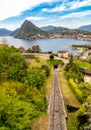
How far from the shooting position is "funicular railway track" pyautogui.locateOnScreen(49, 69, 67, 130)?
33.0 meters

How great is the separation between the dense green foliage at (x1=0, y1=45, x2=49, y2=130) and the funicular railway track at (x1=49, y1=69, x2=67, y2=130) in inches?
67.8

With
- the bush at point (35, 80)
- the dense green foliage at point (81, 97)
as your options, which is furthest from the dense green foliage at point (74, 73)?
the bush at point (35, 80)

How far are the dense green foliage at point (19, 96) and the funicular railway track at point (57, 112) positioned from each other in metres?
1.72

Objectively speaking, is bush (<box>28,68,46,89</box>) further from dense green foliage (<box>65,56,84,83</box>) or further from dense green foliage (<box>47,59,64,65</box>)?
dense green foliage (<box>47,59,64,65</box>)

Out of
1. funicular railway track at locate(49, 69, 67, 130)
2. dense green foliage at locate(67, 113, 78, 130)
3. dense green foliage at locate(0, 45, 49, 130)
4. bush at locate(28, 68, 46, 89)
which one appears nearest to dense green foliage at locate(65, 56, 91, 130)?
dense green foliage at locate(67, 113, 78, 130)

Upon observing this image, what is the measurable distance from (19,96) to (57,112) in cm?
706

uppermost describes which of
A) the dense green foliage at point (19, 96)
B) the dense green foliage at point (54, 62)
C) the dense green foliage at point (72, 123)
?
the dense green foliage at point (19, 96)

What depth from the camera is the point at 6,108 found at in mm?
27203

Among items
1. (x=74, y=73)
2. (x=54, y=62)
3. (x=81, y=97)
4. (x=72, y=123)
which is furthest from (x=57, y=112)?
(x=54, y=62)

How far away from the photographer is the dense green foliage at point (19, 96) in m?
27.3

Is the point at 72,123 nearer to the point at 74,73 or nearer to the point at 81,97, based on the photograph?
the point at 81,97

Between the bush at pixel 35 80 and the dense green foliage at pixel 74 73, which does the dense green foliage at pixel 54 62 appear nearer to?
the dense green foliage at pixel 74 73

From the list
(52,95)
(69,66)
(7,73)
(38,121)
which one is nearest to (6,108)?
(38,121)

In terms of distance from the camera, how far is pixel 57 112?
3784 centimetres
